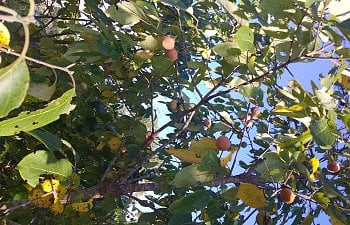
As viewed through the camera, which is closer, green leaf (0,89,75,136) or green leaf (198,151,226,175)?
green leaf (0,89,75,136)

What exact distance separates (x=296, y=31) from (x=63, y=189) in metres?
0.74

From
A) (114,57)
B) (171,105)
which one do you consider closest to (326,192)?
(114,57)

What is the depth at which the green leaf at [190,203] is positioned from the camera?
1368mm

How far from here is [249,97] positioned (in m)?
1.39

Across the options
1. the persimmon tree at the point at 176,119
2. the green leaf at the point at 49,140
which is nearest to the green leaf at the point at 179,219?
the persimmon tree at the point at 176,119

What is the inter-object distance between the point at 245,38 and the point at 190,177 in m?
0.39

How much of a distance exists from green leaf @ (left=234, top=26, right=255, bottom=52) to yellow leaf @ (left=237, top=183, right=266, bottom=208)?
14.5 inches

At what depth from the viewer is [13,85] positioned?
725mm

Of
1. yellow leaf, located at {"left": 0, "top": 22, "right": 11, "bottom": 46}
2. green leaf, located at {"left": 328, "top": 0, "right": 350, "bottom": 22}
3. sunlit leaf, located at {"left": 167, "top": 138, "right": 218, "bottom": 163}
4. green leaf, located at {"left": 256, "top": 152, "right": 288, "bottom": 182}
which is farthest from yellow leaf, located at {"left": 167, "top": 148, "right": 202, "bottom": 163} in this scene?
yellow leaf, located at {"left": 0, "top": 22, "right": 11, "bottom": 46}

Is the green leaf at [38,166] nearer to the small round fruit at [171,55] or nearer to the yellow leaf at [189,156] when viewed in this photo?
the yellow leaf at [189,156]

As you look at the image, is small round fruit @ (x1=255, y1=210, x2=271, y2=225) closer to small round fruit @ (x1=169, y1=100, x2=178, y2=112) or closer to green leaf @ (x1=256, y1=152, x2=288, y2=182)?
green leaf @ (x1=256, y1=152, x2=288, y2=182)

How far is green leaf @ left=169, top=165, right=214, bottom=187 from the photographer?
133cm

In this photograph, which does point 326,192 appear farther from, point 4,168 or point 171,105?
point 4,168

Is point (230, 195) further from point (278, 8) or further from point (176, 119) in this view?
point (278, 8)
